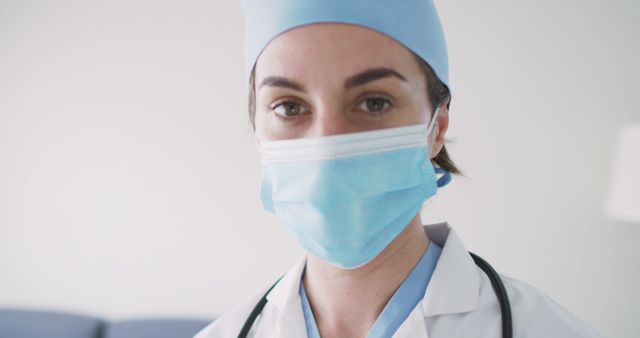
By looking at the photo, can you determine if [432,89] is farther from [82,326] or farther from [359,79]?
[82,326]

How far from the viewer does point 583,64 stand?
1.41 meters

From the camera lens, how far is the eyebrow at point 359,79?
717 mm

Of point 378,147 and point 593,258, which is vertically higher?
point 378,147

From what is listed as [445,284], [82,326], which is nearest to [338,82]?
[445,284]

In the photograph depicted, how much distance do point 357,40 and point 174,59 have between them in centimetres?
122

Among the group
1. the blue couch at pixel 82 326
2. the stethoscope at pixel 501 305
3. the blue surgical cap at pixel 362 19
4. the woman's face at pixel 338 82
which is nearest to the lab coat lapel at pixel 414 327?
the stethoscope at pixel 501 305

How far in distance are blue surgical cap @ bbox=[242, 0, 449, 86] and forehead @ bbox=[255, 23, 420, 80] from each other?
0.04ft

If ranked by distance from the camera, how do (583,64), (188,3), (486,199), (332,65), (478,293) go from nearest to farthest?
(332,65)
(478,293)
(583,64)
(486,199)
(188,3)

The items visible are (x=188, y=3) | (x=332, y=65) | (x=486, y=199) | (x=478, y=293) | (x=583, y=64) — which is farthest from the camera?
(x=188, y=3)

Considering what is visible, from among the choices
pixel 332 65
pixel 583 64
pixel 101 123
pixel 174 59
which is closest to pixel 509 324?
pixel 332 65

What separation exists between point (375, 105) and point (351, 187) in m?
0.16

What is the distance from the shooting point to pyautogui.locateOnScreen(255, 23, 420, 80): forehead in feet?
2.34

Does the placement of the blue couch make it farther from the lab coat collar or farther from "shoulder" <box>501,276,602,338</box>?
"shoulder" <box>501,276,602,338</box>

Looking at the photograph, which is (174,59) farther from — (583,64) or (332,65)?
(583,64)
